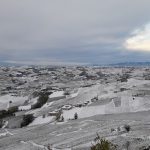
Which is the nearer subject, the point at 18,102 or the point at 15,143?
the point at 15,143

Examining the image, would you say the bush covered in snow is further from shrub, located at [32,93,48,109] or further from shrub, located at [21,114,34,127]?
shrub, located at [21,114,34,127]

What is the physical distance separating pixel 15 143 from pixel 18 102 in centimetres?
5564

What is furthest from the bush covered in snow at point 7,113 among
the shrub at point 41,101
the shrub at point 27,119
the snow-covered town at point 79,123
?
the shrub at point 27,119

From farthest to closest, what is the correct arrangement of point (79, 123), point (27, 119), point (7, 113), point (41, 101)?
point (41, 101), point (7, 113), point (27, 119), point (79, 123)

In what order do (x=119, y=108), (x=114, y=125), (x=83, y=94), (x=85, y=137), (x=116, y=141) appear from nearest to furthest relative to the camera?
(x=116, y=141), (x=85, y=137), (x=114, y=125), (x=119, y=108), (x=83, y=94)

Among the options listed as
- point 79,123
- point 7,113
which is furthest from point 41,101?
point 79,123

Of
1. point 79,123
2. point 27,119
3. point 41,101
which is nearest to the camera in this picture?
point 79,123

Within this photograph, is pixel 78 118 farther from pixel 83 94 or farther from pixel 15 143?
pixel 83 94

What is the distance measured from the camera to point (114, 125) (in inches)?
2099

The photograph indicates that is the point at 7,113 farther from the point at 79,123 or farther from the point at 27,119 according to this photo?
the point at 79,123

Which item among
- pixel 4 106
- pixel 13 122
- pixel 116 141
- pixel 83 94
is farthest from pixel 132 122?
pixel 4 106

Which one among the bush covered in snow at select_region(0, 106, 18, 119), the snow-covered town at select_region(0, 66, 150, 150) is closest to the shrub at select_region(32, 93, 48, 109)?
the snow-covered town at select_region(0, 66, 150, 150)

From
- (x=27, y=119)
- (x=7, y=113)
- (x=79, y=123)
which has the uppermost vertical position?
(x=79, y=123)

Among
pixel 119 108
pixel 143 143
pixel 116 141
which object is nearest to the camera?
pixel 143 143
